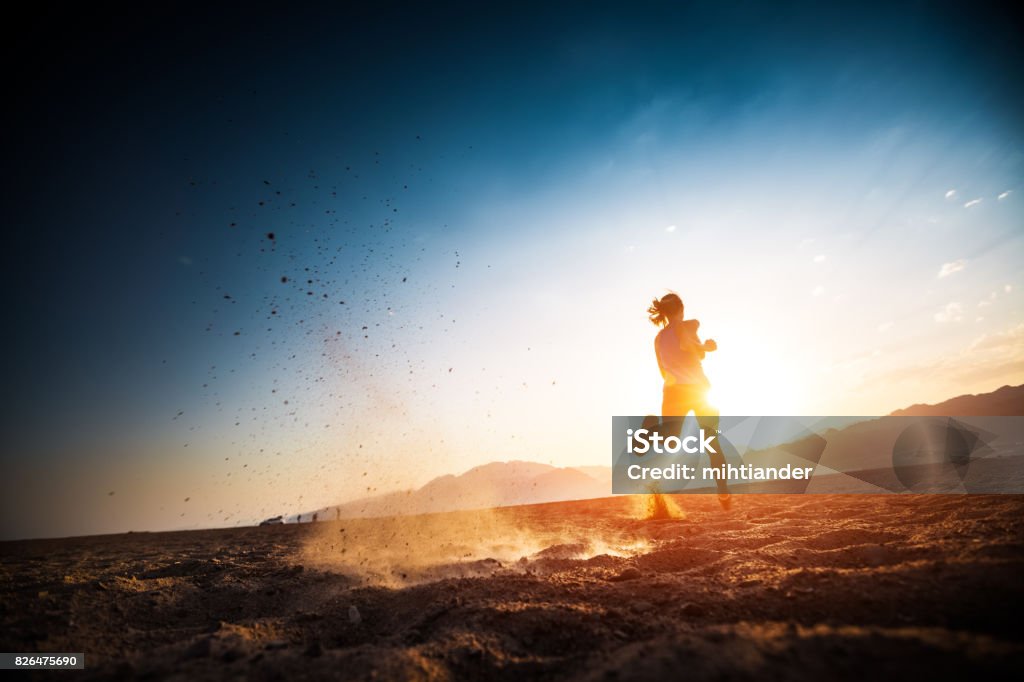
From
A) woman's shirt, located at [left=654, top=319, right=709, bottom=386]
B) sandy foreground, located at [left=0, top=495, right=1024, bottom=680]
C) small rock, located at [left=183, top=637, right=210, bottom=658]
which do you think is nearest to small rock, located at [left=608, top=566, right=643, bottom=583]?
sandy foreground, located at [left=0, top=495, right=1024, bottom=680]

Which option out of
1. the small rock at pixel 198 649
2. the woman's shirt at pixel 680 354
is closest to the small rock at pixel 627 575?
the small rock at pixel 198 649

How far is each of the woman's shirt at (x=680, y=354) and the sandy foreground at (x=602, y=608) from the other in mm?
2142

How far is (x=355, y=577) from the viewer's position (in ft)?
10.6

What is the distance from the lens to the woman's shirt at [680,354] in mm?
5652

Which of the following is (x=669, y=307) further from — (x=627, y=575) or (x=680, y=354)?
(x=627, y=575)

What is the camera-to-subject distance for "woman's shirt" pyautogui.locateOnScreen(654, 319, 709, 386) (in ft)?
18.5

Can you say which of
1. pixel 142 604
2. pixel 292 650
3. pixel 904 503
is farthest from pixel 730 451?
pixel 142 604

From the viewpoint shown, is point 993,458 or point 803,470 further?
point 803,470

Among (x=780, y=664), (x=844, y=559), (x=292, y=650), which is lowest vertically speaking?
(x=292, y=650)

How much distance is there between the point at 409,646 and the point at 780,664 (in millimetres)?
1455

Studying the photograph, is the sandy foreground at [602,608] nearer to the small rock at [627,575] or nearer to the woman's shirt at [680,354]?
the small rock at [627,575]

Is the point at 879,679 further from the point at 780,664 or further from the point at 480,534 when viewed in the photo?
the point at 480,534

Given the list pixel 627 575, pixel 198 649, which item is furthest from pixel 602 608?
pixel 198 649

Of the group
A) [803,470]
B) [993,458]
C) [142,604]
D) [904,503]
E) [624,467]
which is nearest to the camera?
[142,604]
